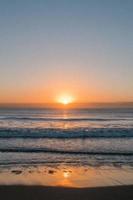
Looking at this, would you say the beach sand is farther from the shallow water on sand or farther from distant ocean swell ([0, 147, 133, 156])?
distant ocean swell ([0, 147, 133, 156])

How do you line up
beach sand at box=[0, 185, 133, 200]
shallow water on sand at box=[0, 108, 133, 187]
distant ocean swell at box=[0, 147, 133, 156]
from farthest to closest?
distant ocean swell at box=[0, 147, 133, 156] → shallow water on sand at box=[0, 108, 133, 187] → beach sand at box=[0, 185, 133, 200]

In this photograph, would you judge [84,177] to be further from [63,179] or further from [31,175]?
[31,175]

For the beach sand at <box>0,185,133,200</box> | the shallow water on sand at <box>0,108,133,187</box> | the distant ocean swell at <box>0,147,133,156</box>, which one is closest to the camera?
the beach sand at <box>0,185,133,200</box>

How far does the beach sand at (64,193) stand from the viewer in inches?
356

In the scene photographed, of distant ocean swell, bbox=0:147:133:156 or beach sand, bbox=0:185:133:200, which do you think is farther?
distant ocean swell, bbox=0:147:133:156

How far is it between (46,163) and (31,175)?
216 cm

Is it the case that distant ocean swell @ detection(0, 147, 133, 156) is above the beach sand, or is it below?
above

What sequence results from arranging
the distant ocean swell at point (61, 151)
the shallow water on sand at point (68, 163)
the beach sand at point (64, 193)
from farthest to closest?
the distant ocean swell at point (61, 151) → the shallow water on sand at point (68, 163) → the beach sand at point (64, 193)

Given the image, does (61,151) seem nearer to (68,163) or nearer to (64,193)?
(68,163)

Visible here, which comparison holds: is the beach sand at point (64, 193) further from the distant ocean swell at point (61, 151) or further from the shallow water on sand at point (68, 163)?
the distant ocean swell at point (61, 151)

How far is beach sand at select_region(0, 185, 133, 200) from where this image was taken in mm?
9047

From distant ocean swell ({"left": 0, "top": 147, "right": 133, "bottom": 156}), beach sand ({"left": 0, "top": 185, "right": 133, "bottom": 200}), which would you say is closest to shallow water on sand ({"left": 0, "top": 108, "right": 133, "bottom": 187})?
distant ocean swell ({"left": 0, "top": 147, "right": 133, "bottom": 156})

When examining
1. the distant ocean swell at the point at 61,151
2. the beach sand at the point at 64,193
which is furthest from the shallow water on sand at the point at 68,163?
the beach sand at the point at 64,193

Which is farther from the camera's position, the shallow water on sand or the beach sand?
the shallow water on sand
